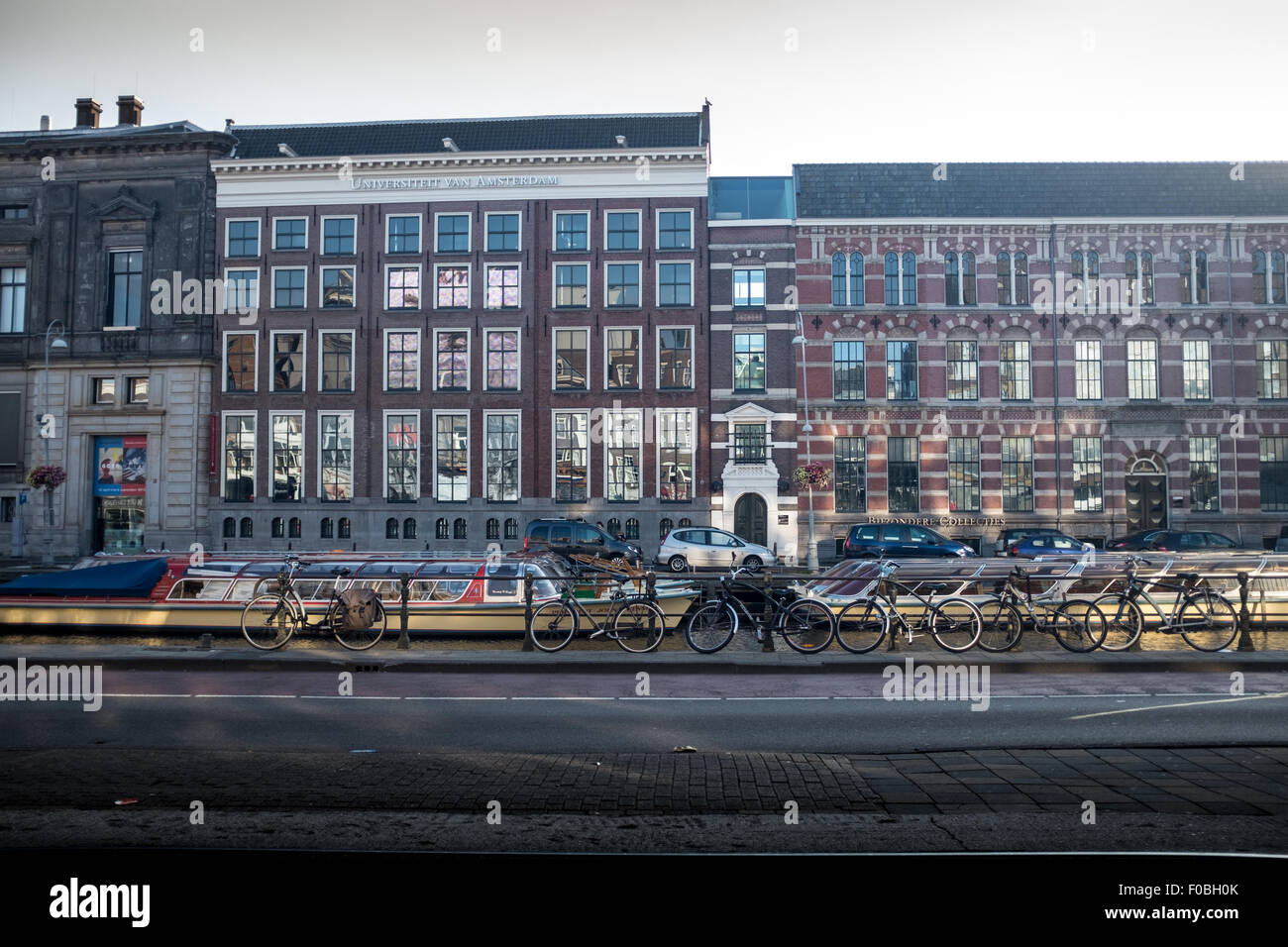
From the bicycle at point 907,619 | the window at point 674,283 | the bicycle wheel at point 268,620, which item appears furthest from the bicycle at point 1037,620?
the window at point 674,283

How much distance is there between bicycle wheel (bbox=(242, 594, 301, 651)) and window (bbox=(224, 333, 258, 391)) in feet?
94.2

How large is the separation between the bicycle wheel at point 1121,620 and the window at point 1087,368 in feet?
91.0

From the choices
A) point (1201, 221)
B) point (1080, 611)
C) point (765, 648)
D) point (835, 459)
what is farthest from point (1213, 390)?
point (765, 648)

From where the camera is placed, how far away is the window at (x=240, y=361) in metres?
40.9

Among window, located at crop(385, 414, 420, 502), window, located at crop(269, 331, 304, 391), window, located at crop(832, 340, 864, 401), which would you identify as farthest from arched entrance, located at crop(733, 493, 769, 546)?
window, located at crop(269, 331, 304, 391)

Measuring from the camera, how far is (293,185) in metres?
41.2

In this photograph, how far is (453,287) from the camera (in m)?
40.8

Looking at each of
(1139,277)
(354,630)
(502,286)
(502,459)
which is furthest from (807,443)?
(354,630)

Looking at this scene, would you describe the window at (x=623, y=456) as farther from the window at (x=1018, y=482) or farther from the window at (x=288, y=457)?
the window at (x=1018, y=482)

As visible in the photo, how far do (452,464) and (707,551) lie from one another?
12934 mm

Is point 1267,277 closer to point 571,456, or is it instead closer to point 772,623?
point 571,456

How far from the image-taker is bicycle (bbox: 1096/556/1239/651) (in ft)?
47.8

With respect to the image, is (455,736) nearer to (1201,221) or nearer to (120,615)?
(120,615)

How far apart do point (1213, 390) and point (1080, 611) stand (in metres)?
30.8
